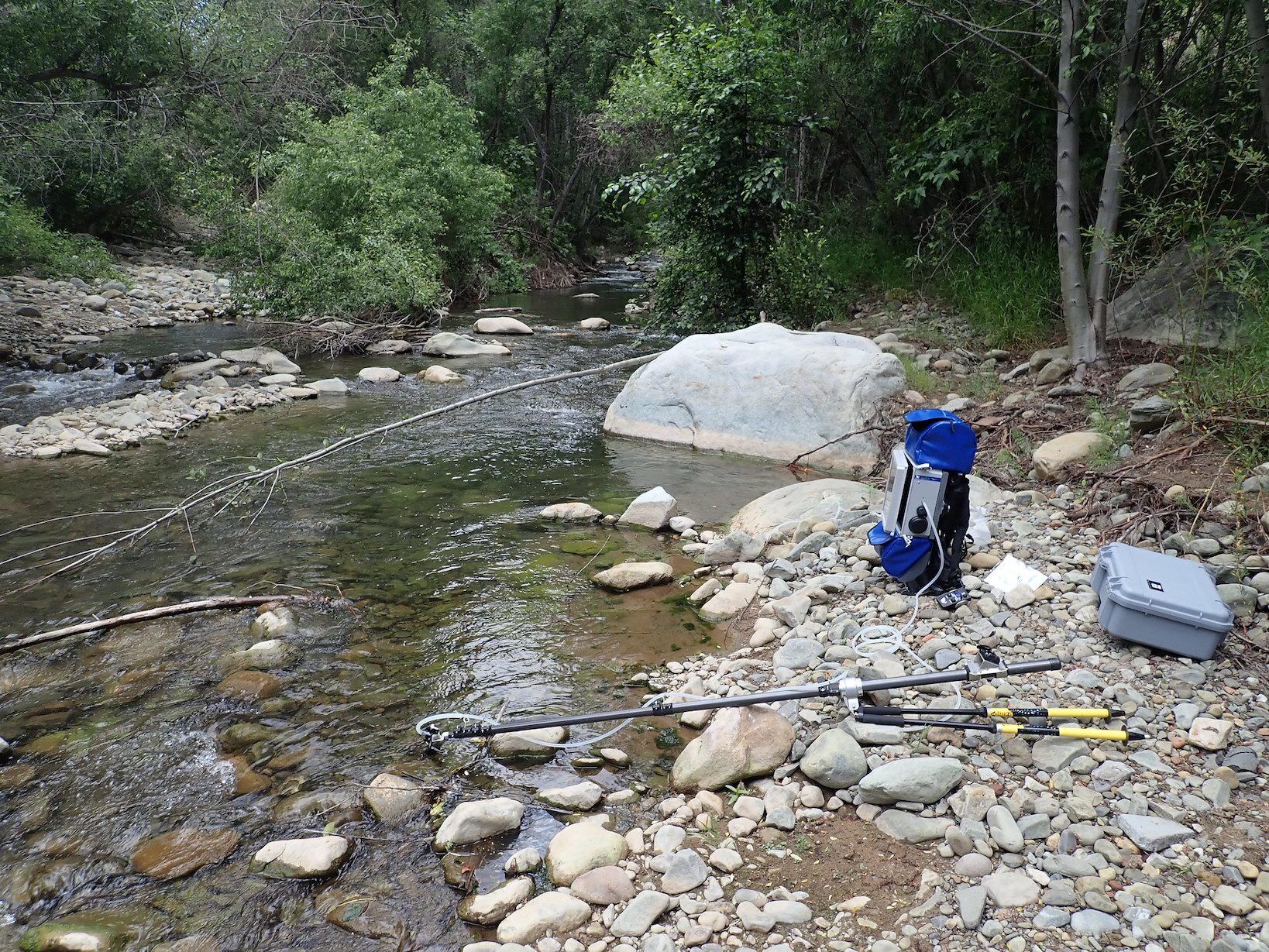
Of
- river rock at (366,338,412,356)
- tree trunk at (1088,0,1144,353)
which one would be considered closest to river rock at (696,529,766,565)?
tree trunk at (1088,0,1144,353)

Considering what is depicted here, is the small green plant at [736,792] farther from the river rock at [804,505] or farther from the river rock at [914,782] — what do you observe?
the river rock at [804,505]

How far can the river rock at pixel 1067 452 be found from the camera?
531cm

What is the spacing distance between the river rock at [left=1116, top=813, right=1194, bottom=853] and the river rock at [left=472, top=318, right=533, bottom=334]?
501 inches

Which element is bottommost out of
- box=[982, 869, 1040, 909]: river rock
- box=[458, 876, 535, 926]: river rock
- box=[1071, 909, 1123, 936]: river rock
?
box=[458, 876, 535, 926]: river rock

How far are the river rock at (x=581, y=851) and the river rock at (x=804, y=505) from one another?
285 cm

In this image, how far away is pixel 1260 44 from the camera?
19.3 feet

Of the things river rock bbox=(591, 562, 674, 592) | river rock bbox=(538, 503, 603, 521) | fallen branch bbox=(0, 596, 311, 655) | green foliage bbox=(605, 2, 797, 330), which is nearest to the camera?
fallen branch bbox=(0, 596, 311, 655)

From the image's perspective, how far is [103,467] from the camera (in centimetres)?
759

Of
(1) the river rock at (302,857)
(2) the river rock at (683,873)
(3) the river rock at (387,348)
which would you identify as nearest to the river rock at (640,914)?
(2) the river rock at (683,873)

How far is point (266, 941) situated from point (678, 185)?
9816 millimetres

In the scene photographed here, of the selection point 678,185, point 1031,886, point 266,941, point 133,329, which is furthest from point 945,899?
point 133,329

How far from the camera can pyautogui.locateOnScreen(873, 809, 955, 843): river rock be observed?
2.72 meters

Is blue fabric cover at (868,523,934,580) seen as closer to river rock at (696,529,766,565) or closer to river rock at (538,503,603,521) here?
river rock at (696,529,766,565)

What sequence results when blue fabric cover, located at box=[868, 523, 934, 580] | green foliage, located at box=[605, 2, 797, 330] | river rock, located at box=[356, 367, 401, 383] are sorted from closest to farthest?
blue fabric cover, located at box=[868, 523, 934, 580], green foliage, located at box=[605, 2, 797, 330], river rock, located at box=[356, 367, 401, 383]
